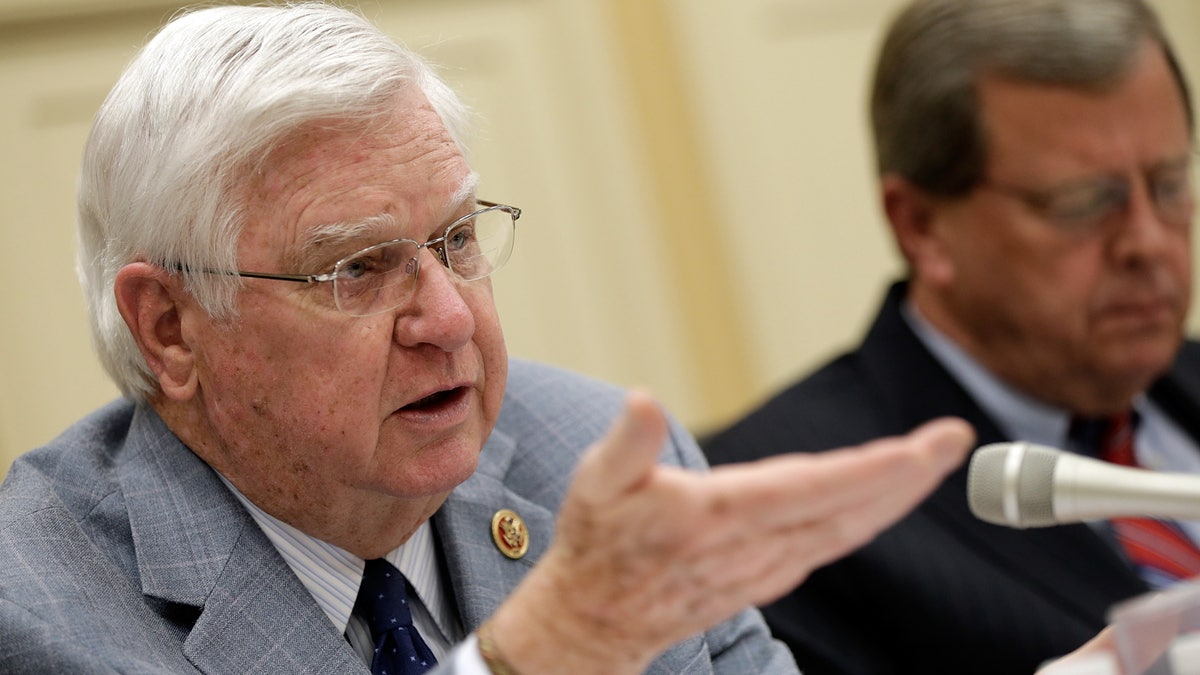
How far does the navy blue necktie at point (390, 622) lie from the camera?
63.2 inches

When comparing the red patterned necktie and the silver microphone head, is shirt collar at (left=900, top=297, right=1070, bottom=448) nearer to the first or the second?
the red patterned necktie

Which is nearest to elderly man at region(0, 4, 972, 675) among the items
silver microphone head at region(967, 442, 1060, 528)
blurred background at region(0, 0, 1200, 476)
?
silver microphone head at region(967, 442, 1060, 528)

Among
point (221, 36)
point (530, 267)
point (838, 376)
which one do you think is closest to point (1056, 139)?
point (838, 376)

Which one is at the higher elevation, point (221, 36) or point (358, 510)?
point (221, 36)

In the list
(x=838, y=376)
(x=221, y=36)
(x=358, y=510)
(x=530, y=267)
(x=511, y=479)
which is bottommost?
(x=530, y=267)

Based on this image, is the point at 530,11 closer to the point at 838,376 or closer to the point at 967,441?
the point at 838,376

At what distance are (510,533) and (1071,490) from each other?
0.83 meters

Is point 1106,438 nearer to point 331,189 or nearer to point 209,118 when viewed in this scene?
point 331,189

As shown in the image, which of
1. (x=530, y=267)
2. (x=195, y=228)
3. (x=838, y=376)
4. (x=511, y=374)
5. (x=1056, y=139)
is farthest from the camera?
(x=530, y=267)

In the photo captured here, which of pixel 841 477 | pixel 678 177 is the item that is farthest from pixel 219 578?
pixel 678 177

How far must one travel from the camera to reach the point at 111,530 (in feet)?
5.25

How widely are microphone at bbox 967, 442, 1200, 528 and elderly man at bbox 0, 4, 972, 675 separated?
36cm

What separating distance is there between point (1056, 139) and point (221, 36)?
142cm

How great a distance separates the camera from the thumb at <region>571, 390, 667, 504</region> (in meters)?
1.04
